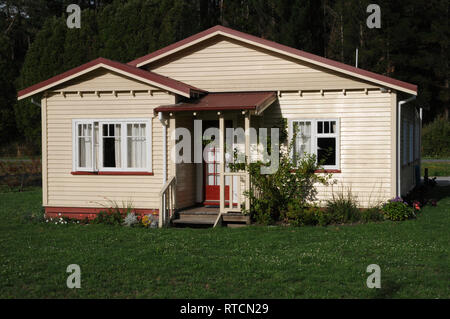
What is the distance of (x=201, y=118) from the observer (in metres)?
13.7

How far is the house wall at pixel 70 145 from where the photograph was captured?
13336 millimetres

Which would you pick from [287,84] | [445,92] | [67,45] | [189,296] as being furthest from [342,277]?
[445,92]

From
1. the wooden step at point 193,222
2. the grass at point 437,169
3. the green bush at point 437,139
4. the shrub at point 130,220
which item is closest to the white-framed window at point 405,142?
the wooden step at point 193,222

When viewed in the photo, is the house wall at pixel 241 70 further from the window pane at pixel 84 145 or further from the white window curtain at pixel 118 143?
the window pane at pixel 84 145

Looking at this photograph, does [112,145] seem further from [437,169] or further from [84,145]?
[437,169]

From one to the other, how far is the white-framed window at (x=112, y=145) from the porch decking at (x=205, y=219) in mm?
1493

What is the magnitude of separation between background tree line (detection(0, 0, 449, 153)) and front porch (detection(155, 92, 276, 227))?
18.9 m

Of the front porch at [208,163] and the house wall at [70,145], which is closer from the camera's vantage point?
the front porch at [208,163]

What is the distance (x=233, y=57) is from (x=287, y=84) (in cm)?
162

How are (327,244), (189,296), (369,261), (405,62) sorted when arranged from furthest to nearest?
1. (405,62)
2. (327,244)
3. (369,261)
4. (189,296)

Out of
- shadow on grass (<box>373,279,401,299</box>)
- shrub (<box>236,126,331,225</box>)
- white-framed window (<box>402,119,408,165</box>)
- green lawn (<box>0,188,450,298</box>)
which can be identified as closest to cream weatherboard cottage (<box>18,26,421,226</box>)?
shrub (<box>236,126,331,225</box>)

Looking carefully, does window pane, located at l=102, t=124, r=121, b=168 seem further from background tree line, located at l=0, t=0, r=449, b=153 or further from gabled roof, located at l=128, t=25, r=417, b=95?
background tree line, located at l=0, t=0, r=449, b=153
